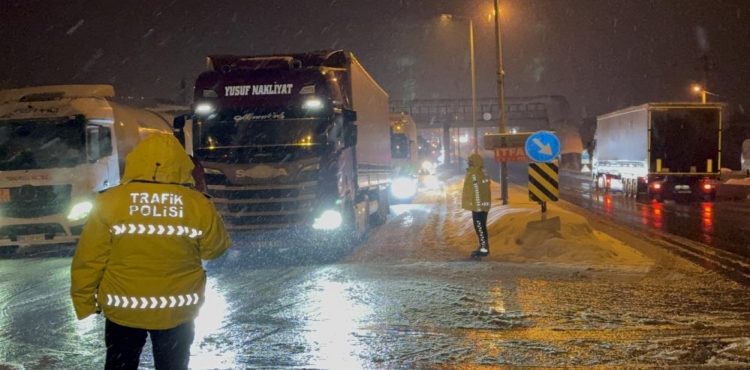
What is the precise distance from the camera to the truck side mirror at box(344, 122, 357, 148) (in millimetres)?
13000

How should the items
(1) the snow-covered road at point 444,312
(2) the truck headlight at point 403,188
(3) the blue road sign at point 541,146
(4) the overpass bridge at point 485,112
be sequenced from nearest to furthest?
(1) the snow-covered road at point 444,312 → (3) the blue road sign at point 541,146 → (2) the truck headlight at point 403,188 → (4) the overpass bridge at point 485,112

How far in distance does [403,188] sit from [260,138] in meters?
14.4

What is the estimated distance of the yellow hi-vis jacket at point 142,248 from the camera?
360 centimetres

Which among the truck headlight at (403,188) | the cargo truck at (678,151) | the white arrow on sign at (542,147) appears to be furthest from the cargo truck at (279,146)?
the cargo truck at (678,151)

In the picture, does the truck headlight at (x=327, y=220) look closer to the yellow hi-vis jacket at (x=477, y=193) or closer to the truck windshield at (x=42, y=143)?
the yellow hi-vis jacket at (x=477, y=193)

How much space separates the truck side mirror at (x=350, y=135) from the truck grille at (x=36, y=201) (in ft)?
19.1

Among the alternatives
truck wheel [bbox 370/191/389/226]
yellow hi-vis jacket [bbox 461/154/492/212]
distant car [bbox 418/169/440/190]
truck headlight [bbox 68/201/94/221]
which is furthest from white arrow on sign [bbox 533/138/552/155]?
distant car [bbox 418/169/440/190]

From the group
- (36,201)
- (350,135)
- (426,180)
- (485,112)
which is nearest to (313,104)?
(350,135)

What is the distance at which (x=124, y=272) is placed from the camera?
3.63 metres

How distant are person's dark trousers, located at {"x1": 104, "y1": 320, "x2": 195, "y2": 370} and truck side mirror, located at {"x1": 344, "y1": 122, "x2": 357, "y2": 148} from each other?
930cm

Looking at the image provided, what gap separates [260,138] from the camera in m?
12.5

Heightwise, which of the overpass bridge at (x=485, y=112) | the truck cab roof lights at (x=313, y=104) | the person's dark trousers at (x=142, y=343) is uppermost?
the overpass bridge at (x=485, y=112)

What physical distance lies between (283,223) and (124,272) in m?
8.51

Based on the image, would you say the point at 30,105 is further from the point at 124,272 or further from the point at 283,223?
the point at 124,272
